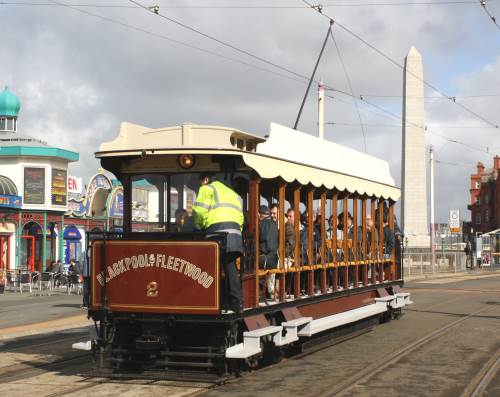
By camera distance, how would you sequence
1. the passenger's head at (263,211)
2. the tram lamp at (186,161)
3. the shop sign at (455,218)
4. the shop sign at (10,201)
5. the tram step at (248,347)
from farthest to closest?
the shop sign at (455,218) < the shop sign at (10,201) < the passenger's head at (263,211) < the tram lamp at (186,161) < the tram step at (248,347)

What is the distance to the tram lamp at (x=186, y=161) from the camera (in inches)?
408

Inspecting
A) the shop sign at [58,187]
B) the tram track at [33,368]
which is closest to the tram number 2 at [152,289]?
the tram track at [33,368]

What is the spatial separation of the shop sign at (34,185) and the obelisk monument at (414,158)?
18632 mm

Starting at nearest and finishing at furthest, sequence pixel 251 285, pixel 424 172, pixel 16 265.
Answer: pixel 251 285 → pixel 16 265 → pixel 424 172

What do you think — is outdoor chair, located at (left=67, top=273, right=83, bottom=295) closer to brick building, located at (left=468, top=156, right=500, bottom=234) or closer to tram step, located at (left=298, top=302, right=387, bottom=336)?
tram step, located at (left=298, top=302, right=387, bottom=336)

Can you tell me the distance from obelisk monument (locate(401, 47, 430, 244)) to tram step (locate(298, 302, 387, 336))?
29370 mm

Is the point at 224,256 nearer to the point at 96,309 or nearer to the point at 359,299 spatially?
the point at 96,309

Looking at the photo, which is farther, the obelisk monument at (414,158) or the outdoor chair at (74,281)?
the obelisk monument at (414,158)

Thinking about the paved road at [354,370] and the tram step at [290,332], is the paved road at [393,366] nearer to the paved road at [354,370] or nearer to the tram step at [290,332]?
the paved road at [354,370]

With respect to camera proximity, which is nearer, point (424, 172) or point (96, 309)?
point (96, 309)

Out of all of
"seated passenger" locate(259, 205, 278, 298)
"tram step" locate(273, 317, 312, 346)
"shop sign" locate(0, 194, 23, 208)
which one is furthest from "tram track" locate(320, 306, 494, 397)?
"shop sign" locate(0, 194, 23, 208)

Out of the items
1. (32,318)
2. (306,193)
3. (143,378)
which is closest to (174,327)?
(143,378)

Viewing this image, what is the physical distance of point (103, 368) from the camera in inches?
408

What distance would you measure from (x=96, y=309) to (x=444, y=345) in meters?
5.83
